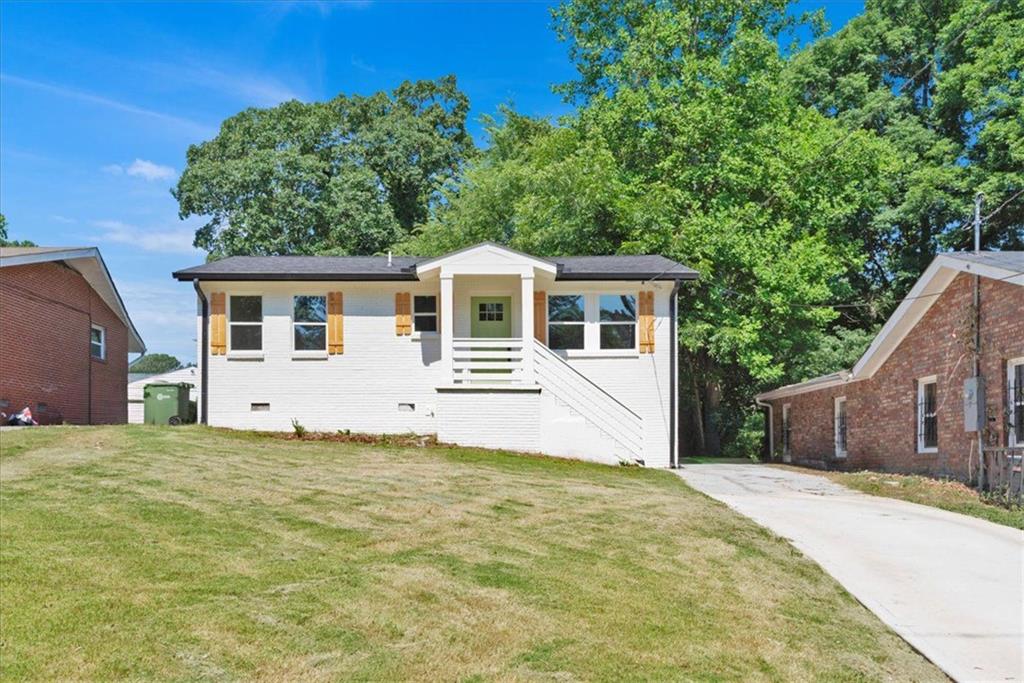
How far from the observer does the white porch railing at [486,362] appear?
1711 cm

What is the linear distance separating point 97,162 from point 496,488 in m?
17.6

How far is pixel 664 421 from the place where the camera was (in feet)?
59.6

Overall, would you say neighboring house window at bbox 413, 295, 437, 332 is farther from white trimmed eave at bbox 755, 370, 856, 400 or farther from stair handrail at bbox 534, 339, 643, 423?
white trimmed eave at bbox 755, 370, 856, 400

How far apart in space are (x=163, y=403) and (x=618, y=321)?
11312 millimetres

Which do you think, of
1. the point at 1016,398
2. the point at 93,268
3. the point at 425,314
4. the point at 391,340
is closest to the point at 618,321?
the point at 425,314

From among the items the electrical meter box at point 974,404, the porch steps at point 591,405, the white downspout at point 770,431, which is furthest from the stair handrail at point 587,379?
the white downspout at point 770,431

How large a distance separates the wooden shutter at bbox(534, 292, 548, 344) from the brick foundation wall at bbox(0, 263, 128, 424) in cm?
1133

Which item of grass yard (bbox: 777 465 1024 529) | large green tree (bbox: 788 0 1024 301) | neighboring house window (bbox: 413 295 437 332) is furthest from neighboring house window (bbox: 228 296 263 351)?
large green tree (bbox: 788 0 1024 301)

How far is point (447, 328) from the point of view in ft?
56.5

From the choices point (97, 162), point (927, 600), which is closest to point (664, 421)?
point (927, 600)

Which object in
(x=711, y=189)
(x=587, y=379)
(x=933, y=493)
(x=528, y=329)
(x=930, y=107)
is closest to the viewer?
(x=933, y=493)

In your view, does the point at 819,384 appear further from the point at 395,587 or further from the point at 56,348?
the point at 56,348

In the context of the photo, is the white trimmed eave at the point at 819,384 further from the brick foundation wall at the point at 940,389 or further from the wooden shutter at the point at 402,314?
the wooden shutter at the point at 402,314

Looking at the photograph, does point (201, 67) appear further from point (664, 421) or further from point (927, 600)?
point (927, 600)
